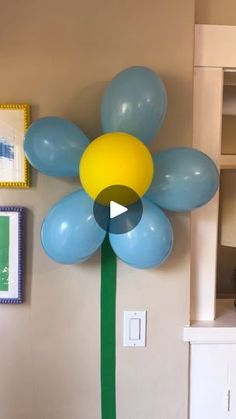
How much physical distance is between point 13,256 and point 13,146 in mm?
350

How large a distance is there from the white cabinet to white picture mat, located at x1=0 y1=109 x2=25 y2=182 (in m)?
0.82

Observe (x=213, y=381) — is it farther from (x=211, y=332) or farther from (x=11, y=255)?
(x=11, y=255)

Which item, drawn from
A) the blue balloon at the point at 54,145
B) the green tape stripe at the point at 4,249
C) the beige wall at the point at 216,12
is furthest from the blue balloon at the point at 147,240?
the beige wall at the point at 216,12

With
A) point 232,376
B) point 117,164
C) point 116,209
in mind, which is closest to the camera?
point 117,164

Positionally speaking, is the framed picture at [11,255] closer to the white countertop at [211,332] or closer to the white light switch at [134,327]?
the white light switch at [134,327]

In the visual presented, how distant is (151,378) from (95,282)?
0.38m

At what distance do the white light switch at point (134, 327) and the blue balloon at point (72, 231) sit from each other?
0.31 m

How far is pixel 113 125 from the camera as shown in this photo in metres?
1.04

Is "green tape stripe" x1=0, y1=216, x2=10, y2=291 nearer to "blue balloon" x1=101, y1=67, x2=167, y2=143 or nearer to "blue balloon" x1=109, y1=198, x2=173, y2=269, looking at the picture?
"blue balloon" x1=109, y1=198, x2=173, y2=269

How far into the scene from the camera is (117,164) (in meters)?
0.92

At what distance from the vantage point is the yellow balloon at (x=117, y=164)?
0.92m

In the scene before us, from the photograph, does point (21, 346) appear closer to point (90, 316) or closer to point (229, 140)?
point (90, 316)

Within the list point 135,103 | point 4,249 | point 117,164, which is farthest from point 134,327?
point 135,103
